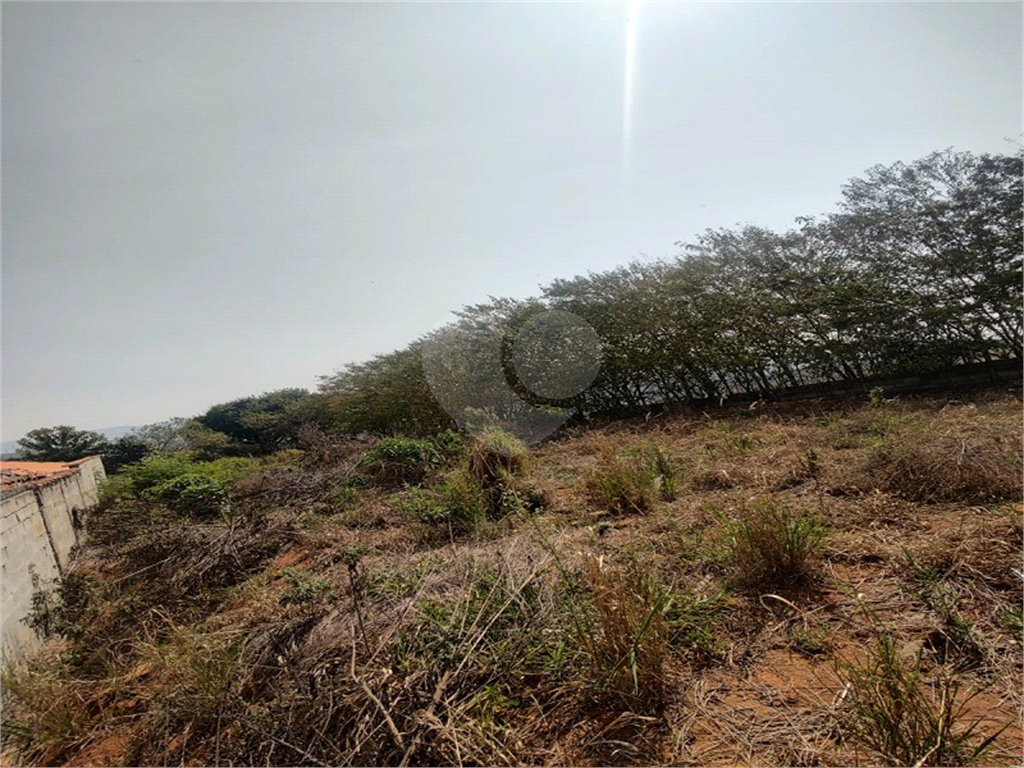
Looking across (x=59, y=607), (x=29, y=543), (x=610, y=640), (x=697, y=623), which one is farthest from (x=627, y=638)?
(x=29, y=543)

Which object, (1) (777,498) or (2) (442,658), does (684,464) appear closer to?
(1) (777,498)

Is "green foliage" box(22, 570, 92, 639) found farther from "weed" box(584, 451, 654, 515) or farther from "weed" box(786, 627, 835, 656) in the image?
"weed" box(786, 627, 835, 656)

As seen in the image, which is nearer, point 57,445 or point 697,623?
point 697,623

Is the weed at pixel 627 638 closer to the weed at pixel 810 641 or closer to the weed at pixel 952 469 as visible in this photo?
the weed at pixel 810 641

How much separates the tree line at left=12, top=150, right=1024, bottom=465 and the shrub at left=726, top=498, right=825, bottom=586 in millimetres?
7988

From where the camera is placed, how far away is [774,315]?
927 cm

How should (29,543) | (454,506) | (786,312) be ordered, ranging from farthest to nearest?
(786,312) → (454,506) → (29,543)

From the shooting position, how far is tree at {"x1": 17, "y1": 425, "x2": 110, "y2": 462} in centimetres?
1658

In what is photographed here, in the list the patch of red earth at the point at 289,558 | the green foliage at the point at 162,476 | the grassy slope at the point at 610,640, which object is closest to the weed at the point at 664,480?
the grassy slope at the point at 610,640

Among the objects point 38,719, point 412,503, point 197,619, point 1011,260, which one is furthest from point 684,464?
Answer: point 1011,260

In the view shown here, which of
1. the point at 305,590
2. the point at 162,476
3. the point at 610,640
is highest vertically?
the point at 162,476

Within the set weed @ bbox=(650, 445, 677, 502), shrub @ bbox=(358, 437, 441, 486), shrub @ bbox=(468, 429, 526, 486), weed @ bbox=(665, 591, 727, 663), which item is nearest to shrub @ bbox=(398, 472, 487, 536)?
shrub @ bbox=(468, 429, 526, 486)

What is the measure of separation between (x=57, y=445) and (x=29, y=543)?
18479 millimetres

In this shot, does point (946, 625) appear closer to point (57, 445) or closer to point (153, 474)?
point (153, 474)
